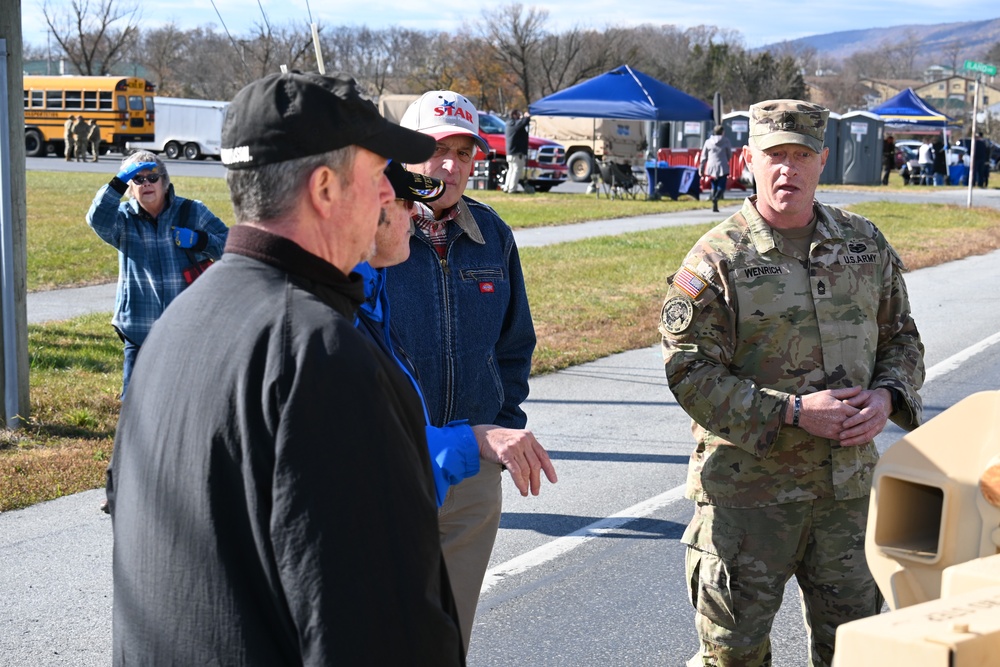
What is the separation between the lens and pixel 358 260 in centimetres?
188

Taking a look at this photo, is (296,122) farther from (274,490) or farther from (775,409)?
(775,409)

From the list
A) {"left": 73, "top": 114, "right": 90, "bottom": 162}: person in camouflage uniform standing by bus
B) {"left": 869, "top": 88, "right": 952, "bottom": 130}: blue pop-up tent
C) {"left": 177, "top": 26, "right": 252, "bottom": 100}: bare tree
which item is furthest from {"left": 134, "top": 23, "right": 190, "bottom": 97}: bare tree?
{"left": 869, "top": 88, "right": 952, "bottom": 130}: blue pop-up tent

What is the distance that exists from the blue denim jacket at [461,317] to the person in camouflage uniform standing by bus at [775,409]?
51cm

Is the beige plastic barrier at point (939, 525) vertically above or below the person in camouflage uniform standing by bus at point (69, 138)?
below

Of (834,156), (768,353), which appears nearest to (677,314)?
(768,353)

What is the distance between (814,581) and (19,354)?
5.50 m

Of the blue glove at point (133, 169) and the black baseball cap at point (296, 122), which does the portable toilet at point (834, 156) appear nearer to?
the blue glove at point (133, 169)

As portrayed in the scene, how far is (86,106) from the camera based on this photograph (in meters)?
46.4

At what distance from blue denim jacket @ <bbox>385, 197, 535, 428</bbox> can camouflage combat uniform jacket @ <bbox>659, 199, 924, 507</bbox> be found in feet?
1.68

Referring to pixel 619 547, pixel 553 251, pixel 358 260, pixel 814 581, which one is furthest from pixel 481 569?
pixel 553 251

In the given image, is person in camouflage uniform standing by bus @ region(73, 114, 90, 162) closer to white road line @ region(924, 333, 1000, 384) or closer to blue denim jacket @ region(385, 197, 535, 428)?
white road line @ region(924, 333, 1000, 384)

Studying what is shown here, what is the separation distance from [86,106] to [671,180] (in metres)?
28.6

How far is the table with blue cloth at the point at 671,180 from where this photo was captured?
27797mm

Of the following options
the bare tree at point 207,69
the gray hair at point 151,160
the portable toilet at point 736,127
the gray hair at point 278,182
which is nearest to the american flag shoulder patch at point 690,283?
the gray hair at point 278,182
